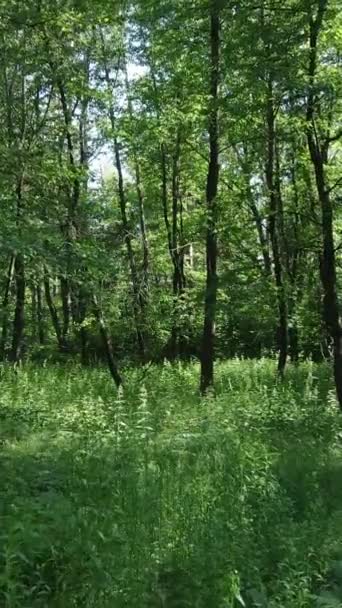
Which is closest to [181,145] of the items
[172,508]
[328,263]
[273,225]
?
[273,225]

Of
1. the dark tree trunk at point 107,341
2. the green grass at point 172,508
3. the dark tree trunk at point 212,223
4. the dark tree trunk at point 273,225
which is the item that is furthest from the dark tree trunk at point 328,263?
the dark tree trunk at point 107,341

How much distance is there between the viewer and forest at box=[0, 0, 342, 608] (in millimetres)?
4152

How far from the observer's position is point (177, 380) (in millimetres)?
14094

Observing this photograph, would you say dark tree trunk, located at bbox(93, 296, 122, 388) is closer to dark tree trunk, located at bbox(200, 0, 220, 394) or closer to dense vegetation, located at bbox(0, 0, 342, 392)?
dense vegetation, located at bbox(0, 0, 342, 392)

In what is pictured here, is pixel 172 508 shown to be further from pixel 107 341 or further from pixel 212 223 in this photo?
pixel 107 341

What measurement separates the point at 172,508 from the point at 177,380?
904 cm

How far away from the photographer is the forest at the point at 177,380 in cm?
415

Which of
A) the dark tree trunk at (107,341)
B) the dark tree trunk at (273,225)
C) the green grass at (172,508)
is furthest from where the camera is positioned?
the dark tree trunk at (273,225)

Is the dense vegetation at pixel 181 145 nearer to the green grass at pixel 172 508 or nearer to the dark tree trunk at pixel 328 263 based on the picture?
the dark tree trunk at pixel 328 263

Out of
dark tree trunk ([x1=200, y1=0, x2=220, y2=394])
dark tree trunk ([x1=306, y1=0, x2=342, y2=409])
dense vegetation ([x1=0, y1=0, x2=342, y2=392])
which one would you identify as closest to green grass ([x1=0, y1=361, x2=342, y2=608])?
dark tree trunk ([x1=306, y1=0, x2=342, y2=409])

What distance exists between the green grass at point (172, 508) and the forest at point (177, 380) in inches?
0.9

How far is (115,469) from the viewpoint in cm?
634

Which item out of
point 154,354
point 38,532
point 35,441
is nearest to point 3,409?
point 35,441

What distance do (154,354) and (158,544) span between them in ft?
66.4
